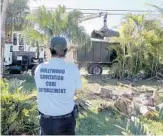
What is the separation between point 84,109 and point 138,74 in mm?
8768

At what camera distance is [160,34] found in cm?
1474

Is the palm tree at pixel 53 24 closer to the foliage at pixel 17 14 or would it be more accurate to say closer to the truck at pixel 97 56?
the foliage at pixel 17 14

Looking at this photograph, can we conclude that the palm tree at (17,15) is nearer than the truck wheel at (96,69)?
Yes

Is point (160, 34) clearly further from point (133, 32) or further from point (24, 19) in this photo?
point (24, 19)

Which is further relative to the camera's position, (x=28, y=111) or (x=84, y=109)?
(x=84, y=109)

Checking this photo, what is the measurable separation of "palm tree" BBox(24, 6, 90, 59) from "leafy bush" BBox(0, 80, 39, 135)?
314 inches

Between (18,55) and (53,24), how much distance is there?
2.84m

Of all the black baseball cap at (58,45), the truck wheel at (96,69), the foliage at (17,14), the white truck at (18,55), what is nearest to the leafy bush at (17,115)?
the black baseball cap at (58,45)

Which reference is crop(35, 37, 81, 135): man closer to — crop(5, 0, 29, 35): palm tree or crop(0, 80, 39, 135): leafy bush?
crop(0, 80, 39, 135): leafy bush

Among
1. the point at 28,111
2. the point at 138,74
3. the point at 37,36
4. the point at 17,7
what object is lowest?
the point at 138,74

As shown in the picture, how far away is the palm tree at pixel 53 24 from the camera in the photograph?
13.6 meters

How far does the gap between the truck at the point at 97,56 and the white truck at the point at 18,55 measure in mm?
2106

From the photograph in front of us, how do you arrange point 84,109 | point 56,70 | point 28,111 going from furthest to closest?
1. point 84,109
2. point 28,111
3. point 56,70

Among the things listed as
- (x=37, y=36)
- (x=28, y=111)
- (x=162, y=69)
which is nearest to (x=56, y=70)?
(x=28, y=111)
